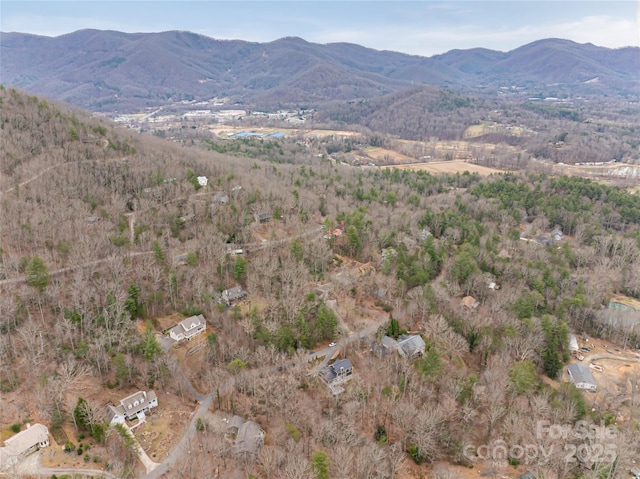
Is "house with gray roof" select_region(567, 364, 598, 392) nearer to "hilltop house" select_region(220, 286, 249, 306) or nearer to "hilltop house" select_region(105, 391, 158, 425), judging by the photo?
"hilltop house" select_region(220, 286, 249, 306)

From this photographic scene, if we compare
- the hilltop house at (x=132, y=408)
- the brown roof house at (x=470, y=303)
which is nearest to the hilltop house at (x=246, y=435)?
the hilltop house at (x=132, y=408)

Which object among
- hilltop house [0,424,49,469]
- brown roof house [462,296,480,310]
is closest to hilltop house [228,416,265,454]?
hilltop house [0,424,49,469]

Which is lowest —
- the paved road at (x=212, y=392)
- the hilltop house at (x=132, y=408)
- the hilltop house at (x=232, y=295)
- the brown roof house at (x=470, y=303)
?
the paved road at (x=212, y=392)

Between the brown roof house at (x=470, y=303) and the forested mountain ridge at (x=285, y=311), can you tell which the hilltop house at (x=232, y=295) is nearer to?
the forested mountain ridge at (x=285, y=311)

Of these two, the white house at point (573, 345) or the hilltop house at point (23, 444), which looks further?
the white house at point (573, 345)

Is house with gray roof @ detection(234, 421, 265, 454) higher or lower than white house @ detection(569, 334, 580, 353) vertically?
higher
